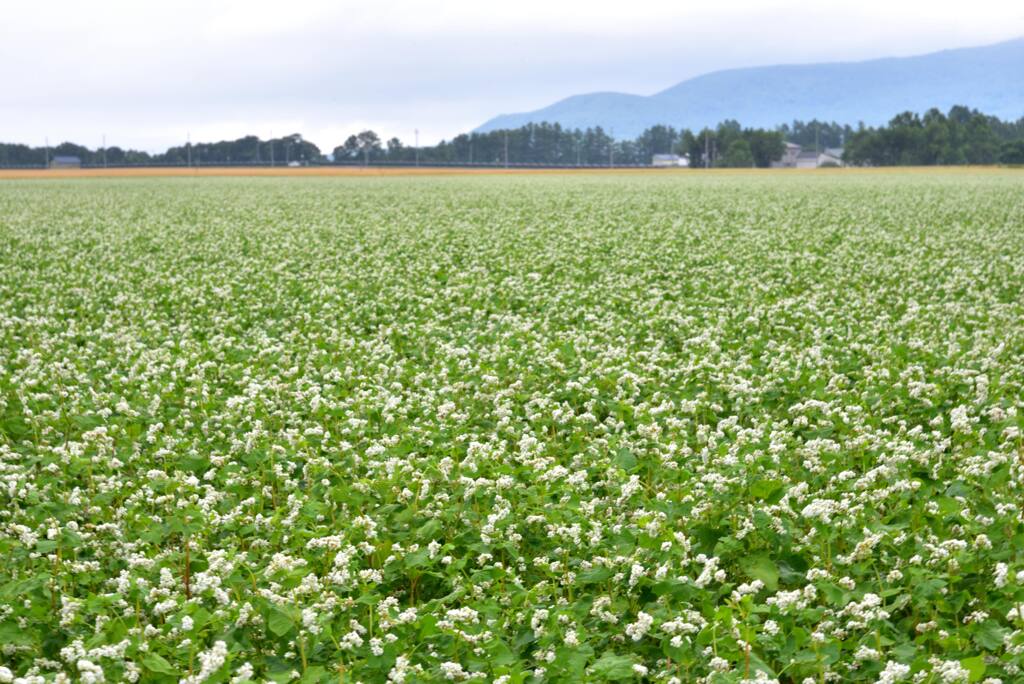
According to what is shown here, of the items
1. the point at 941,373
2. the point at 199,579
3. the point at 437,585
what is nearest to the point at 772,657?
the point at 437,585

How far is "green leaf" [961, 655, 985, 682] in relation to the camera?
3943 millimetres

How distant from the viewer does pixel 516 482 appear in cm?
652

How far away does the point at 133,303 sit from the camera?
47.8 ft

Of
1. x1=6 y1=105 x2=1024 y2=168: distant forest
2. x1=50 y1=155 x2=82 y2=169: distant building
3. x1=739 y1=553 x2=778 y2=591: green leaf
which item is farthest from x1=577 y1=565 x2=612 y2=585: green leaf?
x1=50 y1=155 x2=82 y2=169: distant building

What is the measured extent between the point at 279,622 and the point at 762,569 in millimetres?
2656

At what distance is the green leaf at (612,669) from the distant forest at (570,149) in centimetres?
12635

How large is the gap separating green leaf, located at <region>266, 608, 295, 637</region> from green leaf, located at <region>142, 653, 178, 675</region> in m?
0.46

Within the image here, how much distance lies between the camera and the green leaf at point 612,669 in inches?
159

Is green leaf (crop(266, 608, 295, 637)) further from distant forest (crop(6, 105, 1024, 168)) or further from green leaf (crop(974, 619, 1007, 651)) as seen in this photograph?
distant forest (crop(6, 105, 1024, 168))

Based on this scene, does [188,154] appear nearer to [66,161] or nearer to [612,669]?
[66,161]

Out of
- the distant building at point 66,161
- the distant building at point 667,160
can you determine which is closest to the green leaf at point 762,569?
the distant building at point 66,161

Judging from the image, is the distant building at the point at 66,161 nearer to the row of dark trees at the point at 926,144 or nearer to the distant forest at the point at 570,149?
the distant forest at the point at 570,149

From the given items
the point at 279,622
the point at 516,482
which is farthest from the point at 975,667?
the point at 516,482

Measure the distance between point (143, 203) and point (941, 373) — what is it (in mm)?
39566
